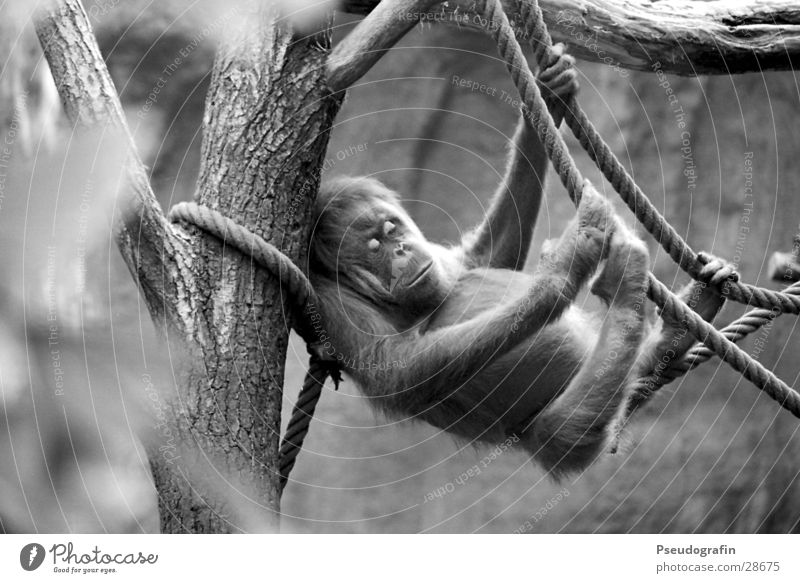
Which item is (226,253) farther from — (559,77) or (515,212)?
(515,212)

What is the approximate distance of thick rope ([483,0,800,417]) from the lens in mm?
1969

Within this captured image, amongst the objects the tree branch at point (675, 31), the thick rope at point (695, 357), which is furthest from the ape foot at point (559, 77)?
the thick rope at point (695, 357)

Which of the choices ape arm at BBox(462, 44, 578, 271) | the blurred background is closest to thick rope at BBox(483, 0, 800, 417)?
ape arm at BBox(462, 44, 578, 271)

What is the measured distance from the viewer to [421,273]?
2.48 meters

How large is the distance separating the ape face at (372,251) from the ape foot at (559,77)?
629 millimetres

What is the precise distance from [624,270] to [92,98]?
1446mm

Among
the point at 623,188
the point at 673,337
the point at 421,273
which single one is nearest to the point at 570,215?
the point at 673,337

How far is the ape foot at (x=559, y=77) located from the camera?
2.23 m

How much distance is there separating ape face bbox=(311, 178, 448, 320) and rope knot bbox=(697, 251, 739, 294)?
814mm

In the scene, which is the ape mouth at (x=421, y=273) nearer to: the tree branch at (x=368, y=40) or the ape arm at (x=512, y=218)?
the ape arm at (x=512, y=218)

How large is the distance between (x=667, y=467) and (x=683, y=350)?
9.68 ft

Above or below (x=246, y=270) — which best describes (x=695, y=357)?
below

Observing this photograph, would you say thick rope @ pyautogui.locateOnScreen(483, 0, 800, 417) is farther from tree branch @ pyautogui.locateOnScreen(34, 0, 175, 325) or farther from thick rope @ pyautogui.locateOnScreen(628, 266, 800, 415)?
tree branch @ pyautogui.locateOnScreen(34, 0, 175, 325)
